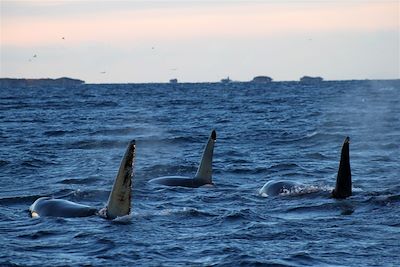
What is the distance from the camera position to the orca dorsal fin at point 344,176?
1933 centimetres

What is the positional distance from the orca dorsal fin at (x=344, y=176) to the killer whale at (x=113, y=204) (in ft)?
16.9

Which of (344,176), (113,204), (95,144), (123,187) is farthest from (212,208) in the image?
(95,144)

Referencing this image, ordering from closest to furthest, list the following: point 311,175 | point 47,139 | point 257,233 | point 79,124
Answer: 1. point 257,233
2. point 311,175
3. point 47,139
4. point 79,124

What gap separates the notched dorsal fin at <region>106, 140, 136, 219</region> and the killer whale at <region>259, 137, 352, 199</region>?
520 centimetres

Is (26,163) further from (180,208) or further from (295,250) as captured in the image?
(295,250)

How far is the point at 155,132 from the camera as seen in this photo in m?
49.4

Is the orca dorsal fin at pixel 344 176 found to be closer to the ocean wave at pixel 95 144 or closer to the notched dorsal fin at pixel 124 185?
the notched dorsal fin at pixel 124 185

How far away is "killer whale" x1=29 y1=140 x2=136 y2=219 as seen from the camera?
16.5 metres

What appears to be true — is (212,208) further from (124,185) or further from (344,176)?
(124,185)

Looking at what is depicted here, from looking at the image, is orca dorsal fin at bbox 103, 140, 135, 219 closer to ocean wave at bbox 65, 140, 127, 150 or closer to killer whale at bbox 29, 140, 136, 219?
killer whale at bbox 29, 140, 136, 219

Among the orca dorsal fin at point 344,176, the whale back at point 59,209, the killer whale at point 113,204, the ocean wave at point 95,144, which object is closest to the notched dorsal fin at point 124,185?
the killer whale at point 113,204

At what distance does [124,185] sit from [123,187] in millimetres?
66

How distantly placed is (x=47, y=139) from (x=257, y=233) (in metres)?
29.6

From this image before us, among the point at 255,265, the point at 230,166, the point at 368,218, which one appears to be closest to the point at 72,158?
the point at 230,166
